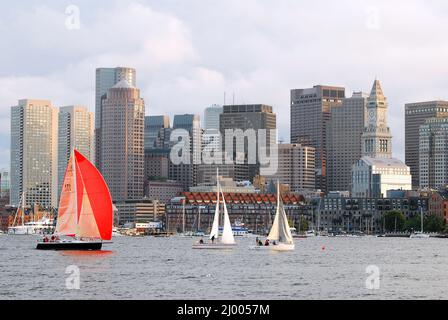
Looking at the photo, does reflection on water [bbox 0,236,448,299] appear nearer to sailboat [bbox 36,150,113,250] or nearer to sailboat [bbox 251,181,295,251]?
sailboat [bbox 36,150,113,250]

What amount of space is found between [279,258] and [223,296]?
4352 cm

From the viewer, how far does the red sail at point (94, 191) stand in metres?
94.5

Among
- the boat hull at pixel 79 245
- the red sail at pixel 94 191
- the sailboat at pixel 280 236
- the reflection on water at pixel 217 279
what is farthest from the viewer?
the sailboat at pixel 280 236

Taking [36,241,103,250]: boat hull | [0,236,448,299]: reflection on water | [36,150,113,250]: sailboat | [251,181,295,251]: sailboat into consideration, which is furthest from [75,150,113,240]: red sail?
[251,181,295,251]: sailboat

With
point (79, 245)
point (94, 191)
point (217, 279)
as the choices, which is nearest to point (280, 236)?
point (79, 245)

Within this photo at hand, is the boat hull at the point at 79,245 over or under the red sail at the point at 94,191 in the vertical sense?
under

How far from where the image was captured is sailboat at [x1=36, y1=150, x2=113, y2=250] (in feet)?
310

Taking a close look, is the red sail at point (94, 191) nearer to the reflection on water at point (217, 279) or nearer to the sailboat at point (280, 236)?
the reflection on water at point (217, 279)

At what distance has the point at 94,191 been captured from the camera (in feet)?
310

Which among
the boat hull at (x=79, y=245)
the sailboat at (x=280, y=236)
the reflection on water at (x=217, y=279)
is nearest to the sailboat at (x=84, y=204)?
the boat hull at (x=79, y=245)

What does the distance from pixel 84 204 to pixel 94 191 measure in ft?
5.08

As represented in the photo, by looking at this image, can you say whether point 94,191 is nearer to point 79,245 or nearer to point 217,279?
point 79,245

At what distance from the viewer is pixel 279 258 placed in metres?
98.2
